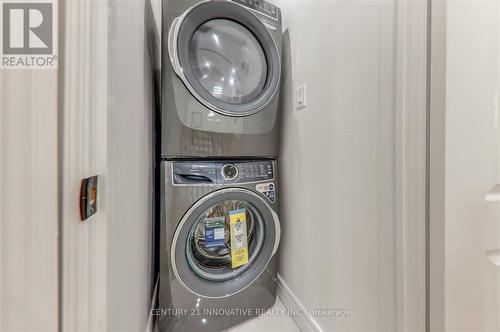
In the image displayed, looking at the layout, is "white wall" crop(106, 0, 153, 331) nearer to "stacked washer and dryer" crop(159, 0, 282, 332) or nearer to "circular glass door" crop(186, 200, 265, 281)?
"stacked washer and dryer" crop(159, 0, 282, 332)

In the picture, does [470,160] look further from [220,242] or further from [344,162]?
[220,242]

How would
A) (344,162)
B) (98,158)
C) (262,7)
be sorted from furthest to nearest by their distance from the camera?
(262,7)
(344,162)
(98,158)

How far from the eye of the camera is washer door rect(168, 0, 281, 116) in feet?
3.37

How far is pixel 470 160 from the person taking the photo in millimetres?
632

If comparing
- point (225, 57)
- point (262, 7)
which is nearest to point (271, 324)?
point (225, 57)

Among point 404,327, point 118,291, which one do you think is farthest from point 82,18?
point 404,327

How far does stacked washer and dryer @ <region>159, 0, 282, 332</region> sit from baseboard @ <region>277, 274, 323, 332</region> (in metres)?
0.08

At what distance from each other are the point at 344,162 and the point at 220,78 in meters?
0.73

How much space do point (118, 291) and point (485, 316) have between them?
1.05 meters

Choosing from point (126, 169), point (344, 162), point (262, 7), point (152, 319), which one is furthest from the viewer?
point (262, 7)

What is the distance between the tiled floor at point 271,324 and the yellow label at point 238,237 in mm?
308

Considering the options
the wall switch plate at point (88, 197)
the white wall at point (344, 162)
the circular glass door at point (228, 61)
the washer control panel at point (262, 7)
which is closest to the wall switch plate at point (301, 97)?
the white wall at point (344, 162)

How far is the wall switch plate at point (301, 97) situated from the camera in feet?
3.59

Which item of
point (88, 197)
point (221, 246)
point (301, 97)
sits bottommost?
point (221, 246)
